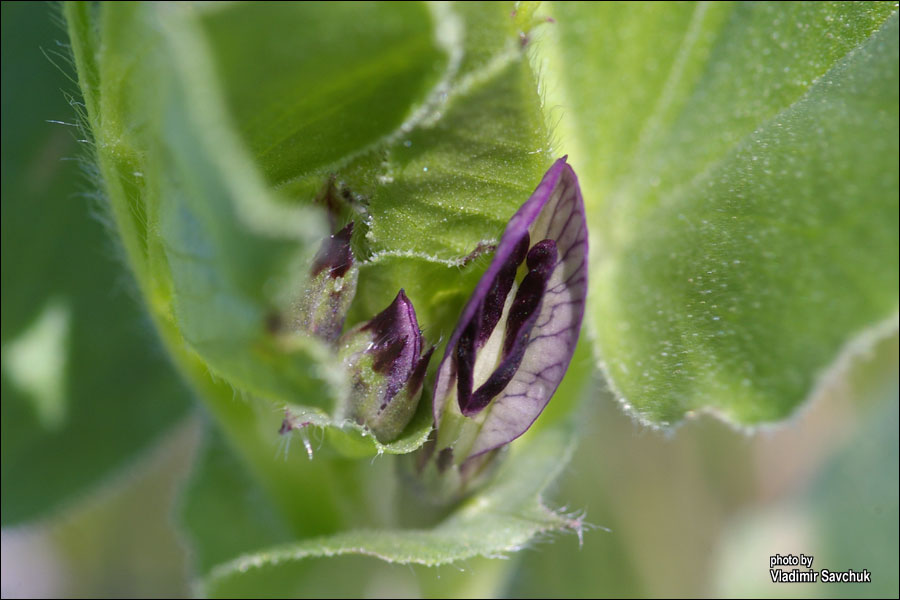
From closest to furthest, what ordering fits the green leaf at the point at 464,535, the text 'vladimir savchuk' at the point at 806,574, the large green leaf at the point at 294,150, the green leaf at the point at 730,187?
the large green leaf at the point at 294,150 < the green leaf at the point at 730,187 < the green leaf at the point at 464,535 < the text 'vladimir savchuk' at the point at 806,574

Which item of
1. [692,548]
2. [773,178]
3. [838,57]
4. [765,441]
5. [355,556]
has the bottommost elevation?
[692,548]

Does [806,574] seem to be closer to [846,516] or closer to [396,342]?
[846,516]

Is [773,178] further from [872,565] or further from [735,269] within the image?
[872,565]

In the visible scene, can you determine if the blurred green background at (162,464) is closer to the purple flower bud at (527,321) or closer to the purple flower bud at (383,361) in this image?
the purple flower bud at (527,321)

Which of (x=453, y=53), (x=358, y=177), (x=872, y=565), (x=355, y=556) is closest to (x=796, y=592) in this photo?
(x=872, y=565)

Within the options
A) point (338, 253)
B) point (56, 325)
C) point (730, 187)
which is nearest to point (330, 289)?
point (338, 253)

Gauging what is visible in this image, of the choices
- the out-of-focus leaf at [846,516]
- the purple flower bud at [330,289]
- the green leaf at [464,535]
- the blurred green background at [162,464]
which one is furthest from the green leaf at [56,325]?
the out-of-focus leaf at [846,516]
